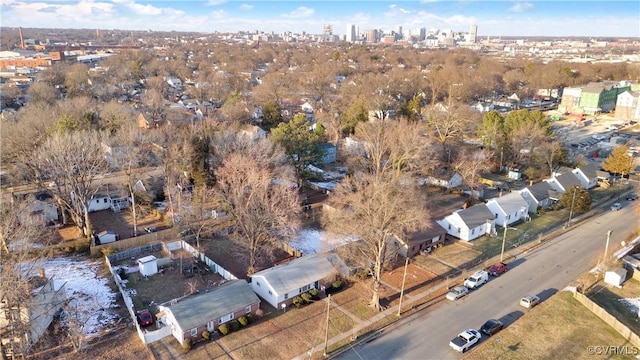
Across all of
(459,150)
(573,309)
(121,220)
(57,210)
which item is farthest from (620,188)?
(57,210)

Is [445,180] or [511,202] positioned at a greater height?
[511,202]

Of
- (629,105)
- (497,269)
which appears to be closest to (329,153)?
(497,269)

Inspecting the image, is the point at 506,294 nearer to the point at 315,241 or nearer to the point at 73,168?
the point at 315,241

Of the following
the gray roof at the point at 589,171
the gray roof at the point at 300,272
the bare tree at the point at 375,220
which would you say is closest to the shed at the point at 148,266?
the gray roof at the point at 300,272

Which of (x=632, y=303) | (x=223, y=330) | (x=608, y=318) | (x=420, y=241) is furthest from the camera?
(x=420, y=241)

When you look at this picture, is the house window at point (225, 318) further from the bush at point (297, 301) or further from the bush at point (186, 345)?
the bush at point (297, 301)

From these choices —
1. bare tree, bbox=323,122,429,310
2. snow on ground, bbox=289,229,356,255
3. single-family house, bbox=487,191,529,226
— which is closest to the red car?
bare tree, bbox=323,122,429,310
